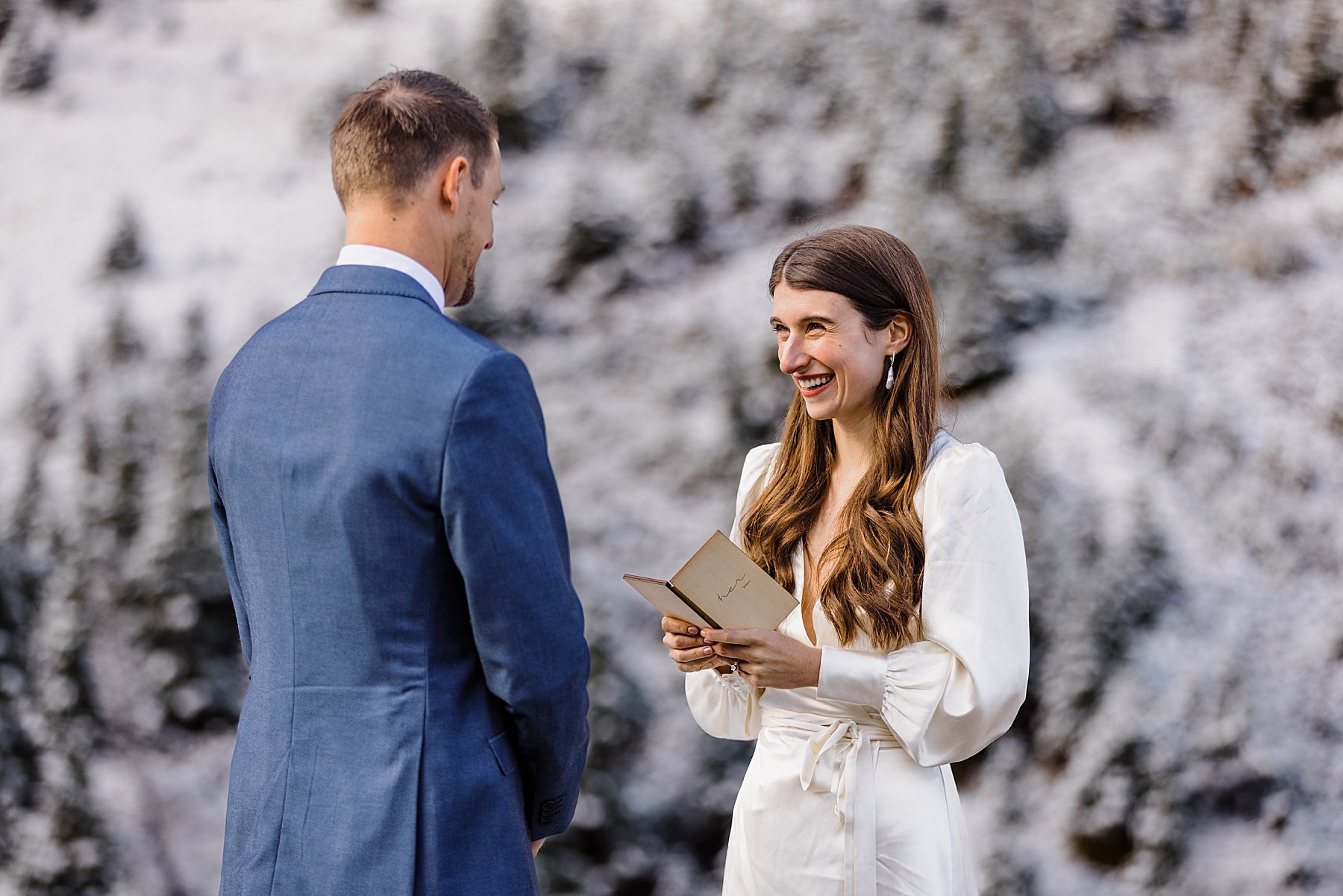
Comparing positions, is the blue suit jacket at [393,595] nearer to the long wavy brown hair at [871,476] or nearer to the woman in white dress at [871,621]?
the woman in white dress at [871,621]

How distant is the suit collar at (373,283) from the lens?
1562 mm

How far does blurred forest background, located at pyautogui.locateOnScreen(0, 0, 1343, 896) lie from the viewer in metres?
3.46

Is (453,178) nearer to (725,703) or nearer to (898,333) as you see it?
(898,333)

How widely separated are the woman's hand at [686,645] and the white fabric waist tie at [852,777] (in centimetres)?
22

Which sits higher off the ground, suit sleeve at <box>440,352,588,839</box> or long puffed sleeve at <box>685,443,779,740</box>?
suit sleeve at <box>440,352,588,839</box>

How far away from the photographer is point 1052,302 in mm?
3613

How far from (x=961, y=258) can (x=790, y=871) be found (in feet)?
7.65

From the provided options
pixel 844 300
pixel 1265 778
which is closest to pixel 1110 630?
pixel 1265 778

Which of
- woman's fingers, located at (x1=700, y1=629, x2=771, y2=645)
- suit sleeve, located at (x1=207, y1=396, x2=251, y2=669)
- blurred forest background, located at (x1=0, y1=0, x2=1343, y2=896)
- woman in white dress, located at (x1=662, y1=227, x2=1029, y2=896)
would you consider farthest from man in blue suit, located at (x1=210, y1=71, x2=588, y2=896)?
blurred forest background, located at (x1=0, y1=0, x2=1343, y2=896)

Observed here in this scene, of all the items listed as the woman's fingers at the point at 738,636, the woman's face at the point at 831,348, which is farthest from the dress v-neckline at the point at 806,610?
the woman's face at the point at 831,348

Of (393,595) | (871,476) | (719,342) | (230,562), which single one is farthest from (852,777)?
(719,342)

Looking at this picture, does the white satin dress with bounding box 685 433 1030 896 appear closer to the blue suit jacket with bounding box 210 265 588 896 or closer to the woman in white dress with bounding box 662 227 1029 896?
the woman in white dress with bounding box 662 227 1029 896

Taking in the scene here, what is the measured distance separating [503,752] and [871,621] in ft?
2.24

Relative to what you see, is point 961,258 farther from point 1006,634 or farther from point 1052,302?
point 1006,634
